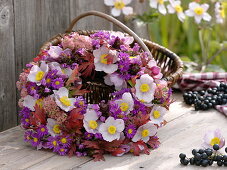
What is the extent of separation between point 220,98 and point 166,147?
2.45 feet

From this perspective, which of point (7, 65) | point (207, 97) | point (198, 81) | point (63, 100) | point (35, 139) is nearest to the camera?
point (63, 100)

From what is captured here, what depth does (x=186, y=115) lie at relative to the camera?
292 cm

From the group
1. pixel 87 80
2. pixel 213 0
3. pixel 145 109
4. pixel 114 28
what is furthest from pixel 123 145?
pixel 213 0

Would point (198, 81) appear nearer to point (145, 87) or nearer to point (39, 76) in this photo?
point (145, 87)

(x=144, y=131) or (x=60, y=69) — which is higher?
(x=60, y=69)

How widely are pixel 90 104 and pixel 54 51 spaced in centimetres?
28

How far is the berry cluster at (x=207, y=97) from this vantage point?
9.82 ft

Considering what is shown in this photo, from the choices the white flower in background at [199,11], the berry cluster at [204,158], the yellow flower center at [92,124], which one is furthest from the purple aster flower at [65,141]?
the white flower in background at [199,11]

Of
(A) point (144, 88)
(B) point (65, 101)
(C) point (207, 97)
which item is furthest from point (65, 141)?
(C) point (207, 97)

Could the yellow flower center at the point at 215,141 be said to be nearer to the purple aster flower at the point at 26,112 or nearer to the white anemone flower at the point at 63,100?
the white anemone flower at the point at 63,100

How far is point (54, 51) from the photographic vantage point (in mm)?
2355

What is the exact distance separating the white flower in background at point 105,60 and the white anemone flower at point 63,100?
0.18 meters

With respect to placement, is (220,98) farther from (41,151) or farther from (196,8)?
(41,151)

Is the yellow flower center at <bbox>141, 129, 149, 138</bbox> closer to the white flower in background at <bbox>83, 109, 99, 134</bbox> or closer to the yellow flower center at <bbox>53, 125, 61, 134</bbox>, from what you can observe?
the white flower in background at <bbox>83, 109, 99, 134</bbox>
